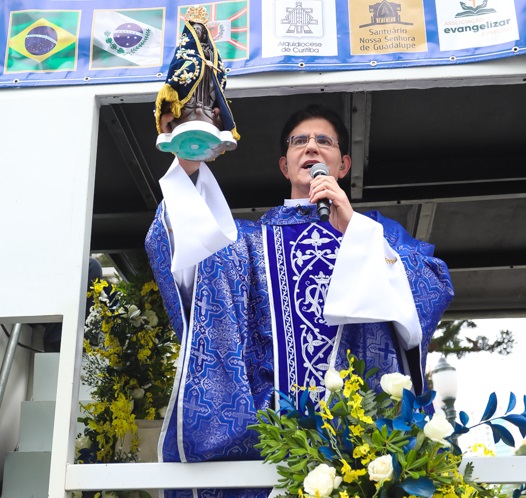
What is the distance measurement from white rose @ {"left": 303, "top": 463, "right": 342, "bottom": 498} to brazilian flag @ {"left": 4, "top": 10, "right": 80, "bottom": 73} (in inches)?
64.1

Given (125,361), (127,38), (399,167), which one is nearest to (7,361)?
(125,361)

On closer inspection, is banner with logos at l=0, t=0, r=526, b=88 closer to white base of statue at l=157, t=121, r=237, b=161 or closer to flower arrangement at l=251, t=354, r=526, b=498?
white base of statue at l=157, t=121, r=237, b=161

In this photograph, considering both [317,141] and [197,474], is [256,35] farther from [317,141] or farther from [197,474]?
[197,474]

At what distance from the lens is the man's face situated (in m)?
3.01

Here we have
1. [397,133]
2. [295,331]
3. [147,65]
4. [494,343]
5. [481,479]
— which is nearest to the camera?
[481,479]

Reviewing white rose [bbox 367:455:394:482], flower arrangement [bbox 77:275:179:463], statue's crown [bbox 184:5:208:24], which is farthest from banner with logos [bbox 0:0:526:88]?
white rose [bbox 367:455:394:482]

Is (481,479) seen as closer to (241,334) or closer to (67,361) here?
(241,334)

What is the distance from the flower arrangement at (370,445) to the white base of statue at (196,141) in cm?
74

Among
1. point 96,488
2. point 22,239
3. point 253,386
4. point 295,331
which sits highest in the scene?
point 22,239

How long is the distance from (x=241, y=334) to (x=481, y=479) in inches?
32.1

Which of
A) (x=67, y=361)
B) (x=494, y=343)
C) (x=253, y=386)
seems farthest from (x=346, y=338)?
(x=494, y=343)

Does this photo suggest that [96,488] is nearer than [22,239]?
Yes

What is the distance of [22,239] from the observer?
2725mm

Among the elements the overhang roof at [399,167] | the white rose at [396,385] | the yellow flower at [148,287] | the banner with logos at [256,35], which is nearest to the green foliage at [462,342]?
the overhang roof at [399,167]
